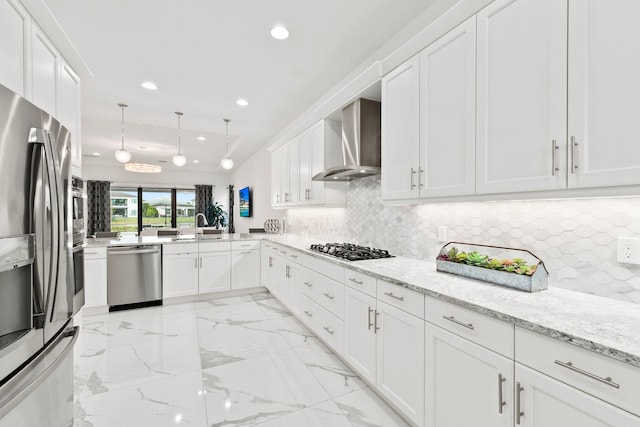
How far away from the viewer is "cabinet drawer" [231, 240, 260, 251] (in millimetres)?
4375

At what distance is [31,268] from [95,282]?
9.76 feet

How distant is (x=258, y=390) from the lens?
207 cm

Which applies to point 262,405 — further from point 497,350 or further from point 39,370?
point 497,350

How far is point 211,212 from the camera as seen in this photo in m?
10.1

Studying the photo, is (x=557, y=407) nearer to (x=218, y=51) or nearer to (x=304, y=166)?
(x=304, y=166)

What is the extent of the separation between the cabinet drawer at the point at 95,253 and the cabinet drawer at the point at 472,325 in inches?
150

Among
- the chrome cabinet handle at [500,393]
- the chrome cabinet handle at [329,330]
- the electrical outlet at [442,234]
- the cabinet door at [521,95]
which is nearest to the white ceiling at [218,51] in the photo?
the cabinet door at [521,95]

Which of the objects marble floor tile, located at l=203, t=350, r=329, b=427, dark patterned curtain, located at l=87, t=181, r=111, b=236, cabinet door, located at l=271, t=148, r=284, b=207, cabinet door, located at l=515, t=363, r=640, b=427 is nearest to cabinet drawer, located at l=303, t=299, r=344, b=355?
marble floor tile, located at l=203, t=350, r=329, b=427

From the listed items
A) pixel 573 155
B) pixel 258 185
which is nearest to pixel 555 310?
pixel 573 155

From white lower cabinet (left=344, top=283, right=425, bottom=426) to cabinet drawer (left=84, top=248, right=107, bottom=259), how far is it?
3165 millimetres

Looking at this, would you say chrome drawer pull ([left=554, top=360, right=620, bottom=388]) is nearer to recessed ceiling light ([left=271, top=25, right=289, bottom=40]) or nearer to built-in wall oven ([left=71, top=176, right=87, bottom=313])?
built-in wall oven ([left=71, top=176, right=87, bottom=313])

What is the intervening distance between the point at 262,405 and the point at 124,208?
9773 mm

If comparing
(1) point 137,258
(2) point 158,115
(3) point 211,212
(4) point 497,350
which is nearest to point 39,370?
(4) point 497,350

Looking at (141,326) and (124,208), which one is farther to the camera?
(124,208)
